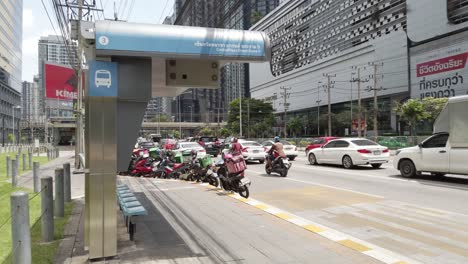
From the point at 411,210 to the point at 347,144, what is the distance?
34.3ft

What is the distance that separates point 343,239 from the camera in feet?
20.7

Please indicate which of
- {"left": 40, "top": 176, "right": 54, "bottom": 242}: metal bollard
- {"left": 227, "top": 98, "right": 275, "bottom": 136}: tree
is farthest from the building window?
{"left": 40, "top": 176, "right": 54, "bottom": 242}: metal bollard

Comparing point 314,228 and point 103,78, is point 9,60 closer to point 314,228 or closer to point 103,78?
point 103,78

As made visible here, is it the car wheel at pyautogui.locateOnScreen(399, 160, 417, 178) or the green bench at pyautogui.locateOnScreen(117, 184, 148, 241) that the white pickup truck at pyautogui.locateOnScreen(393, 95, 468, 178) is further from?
the green bench at pyautogui.locateOnScreen(117, 184, 148, 241)

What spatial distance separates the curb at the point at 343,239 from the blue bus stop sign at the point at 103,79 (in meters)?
4.16

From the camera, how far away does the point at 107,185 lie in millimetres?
5414

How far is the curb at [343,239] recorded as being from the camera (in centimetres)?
538

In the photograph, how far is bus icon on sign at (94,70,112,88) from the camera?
5.29m

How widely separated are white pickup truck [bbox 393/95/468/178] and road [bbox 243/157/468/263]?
0.48 meters

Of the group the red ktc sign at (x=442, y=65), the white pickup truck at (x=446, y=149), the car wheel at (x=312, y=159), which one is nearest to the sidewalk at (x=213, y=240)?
the white pickup truck at (x=446, y=149)

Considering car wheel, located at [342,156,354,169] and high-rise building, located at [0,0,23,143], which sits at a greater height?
high-rise building, located at [0,0,23,143]

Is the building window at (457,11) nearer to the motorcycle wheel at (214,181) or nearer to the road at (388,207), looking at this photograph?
the road at (388,207)

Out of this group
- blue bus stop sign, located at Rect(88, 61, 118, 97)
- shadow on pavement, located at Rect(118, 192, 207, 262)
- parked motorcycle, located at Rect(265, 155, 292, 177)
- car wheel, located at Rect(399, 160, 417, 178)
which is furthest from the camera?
parked motorcycle, located at Rect(265, 155, 292, 177)

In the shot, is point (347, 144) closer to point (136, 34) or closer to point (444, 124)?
point (444, 124)
